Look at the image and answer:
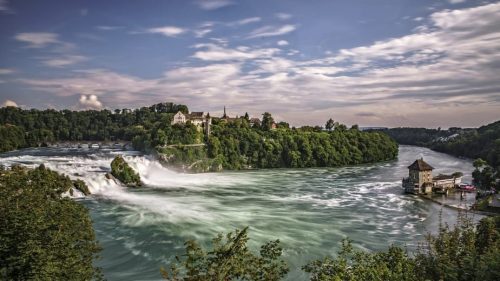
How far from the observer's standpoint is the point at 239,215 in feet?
125

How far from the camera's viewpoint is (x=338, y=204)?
150ft

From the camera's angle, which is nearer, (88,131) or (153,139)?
(153,139)

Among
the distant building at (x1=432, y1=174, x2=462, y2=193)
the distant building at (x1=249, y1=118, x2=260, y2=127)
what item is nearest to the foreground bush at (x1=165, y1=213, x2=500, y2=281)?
the distant building at (x1=432, y1=174, x2=462, y2=193)

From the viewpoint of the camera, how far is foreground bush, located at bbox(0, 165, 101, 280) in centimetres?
1388

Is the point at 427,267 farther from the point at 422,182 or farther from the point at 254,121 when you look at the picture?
the point at 254,121

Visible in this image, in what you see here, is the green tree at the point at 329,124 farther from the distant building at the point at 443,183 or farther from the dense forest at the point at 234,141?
the distant building at the point at 443,183

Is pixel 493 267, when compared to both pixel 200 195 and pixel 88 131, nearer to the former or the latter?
pixel 200 195

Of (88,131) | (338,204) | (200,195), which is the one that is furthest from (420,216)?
(88,131)

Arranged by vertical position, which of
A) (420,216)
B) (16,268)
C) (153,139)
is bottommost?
(420,216)

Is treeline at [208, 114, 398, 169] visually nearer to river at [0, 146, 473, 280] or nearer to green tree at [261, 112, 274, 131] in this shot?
green tree at [261, 112, 274, 131]

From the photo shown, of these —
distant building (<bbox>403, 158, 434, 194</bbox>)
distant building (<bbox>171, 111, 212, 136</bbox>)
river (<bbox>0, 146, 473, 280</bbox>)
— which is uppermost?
distant building (<bbox>171, 111, 212, 136</bbox>)

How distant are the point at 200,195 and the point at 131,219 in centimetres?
1470

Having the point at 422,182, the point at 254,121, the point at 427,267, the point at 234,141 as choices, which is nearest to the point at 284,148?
the point at 234,141

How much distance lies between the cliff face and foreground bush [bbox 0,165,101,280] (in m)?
33.7
